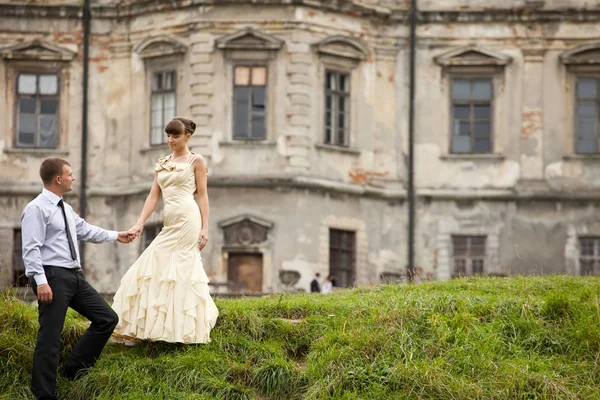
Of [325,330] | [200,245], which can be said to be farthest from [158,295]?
[325,330]

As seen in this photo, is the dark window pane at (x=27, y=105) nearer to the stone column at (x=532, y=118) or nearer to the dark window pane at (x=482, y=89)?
the dark window pane at (x=482, y=89)

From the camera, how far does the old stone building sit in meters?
30.3

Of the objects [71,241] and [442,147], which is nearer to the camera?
[71,241]

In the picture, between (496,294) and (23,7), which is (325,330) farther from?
(23,7)

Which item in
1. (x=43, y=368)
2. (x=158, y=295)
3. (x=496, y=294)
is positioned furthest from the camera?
(x=496, y=294)

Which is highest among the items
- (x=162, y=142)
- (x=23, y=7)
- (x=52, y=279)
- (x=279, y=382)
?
(x=23, y=7)

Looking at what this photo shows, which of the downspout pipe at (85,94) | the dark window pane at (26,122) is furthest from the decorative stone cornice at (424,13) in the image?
the dark window pane at (26,122)

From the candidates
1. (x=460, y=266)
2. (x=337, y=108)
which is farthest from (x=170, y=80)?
(x=460, y=266)

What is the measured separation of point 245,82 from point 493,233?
21.8 feet

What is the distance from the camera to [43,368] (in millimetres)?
12930

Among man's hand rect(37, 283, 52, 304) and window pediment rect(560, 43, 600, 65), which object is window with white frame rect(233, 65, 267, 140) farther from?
man's hand rect(37, 283, 52, 304)

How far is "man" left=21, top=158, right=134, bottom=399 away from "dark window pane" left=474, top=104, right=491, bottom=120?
65.9 feet

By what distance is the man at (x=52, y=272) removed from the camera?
42.2 feet

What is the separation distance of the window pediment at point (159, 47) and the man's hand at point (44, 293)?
718 inches
